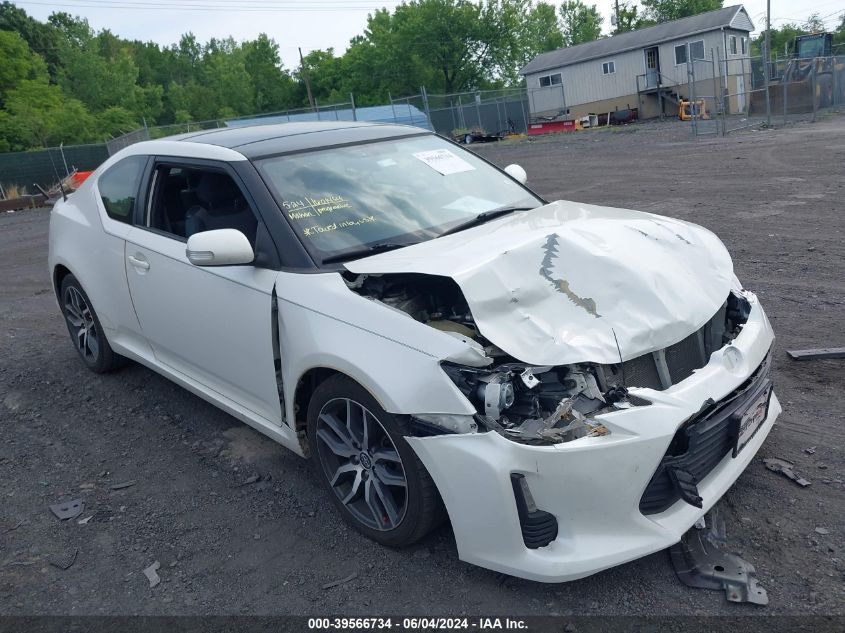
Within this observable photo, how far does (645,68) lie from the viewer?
125ft

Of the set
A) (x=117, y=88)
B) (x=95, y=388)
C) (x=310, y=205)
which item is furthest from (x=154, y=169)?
(x=117, y=88)

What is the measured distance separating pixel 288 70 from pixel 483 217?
262ft

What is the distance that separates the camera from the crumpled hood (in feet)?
9.32

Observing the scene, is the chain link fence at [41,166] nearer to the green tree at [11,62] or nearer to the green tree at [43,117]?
the green tree at [43,117]

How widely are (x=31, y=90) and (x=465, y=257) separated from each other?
53.0m

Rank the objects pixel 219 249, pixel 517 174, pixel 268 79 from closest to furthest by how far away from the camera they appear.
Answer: pixel 219 249, pixel 517 174, pixel 268 79

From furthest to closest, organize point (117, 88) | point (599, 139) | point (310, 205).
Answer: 1. point (117, 88)
2. point (599, 139)
3. point (310, 205)

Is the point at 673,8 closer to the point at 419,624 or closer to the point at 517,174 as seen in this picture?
the point at 517,174

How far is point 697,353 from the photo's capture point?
3.15 meters

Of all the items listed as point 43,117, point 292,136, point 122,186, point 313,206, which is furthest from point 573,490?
point 43,117

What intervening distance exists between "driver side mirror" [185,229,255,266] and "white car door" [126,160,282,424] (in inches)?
6.4

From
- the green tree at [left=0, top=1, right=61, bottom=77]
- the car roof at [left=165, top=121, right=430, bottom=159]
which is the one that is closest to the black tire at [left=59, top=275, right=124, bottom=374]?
the car roof at [left=165, top=121, right=430, bottom=159]

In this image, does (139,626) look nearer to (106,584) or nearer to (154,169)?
(106,584)

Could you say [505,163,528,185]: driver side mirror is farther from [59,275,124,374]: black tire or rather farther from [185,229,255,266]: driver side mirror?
[59,275,124,374]: black tire
